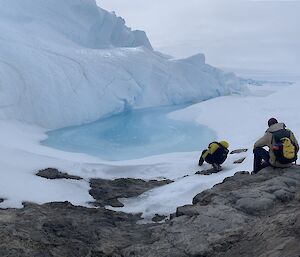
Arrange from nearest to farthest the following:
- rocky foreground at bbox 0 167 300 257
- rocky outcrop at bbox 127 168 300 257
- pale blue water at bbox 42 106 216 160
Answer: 1. rocky outcrop at bbox 127 168 300 257
2. rocky foreground at bbox 0 167 300 257
3. pale blue water at bbox 42 106 216 160

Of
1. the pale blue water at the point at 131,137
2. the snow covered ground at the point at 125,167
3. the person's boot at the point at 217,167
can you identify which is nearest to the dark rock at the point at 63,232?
the snow covered ground at the point at 125,167

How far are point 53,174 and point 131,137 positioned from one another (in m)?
8.47

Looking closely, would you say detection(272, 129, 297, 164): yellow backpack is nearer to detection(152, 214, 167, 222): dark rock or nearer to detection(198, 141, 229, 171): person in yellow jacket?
detection(152, 214, 167, 222): dark rock

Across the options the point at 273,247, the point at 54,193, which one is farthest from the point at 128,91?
the point at 273,247

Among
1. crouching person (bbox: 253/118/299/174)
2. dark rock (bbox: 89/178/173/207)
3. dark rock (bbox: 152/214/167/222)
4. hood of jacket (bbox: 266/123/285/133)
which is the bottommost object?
dark rock (bbox: 152/214/167/222)

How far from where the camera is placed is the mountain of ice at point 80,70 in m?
16.6

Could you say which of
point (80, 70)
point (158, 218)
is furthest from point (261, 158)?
point (80, 70)

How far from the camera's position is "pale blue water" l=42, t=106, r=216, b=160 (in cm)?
1373

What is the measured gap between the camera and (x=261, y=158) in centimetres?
647

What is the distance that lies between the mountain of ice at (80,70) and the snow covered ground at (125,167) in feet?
5.77

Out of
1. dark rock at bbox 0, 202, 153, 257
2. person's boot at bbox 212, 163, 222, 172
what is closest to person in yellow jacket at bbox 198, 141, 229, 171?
person's boot at bbox 212, 163, 222, 172

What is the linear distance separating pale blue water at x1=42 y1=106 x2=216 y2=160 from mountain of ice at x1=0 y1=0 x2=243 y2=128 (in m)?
0.93

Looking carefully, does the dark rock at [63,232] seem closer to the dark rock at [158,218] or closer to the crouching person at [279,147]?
the dark rock at [158,218]

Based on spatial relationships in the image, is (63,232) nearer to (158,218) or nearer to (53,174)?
(158,218)
